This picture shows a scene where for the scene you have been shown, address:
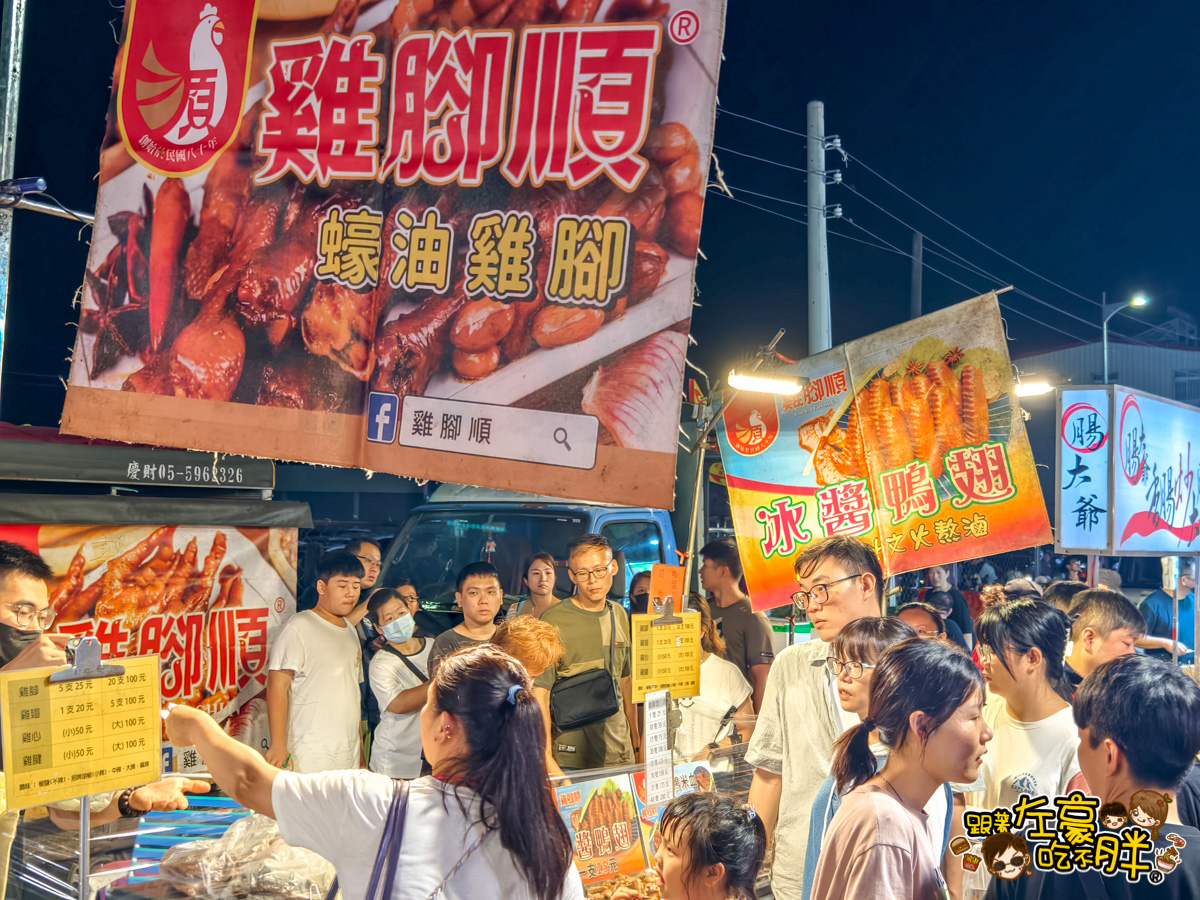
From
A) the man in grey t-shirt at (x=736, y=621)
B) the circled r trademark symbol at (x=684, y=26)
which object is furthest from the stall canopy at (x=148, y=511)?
the circled r trademark symbol at (x=684, y=26)

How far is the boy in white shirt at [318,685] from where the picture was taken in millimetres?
4523

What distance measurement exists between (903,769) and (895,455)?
3891 mm

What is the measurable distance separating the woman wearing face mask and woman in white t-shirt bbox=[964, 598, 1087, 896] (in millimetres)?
2565

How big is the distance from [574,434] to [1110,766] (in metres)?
1.62

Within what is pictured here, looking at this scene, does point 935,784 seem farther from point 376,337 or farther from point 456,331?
point 376,337

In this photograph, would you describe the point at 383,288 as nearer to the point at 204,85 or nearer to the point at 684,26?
the point at 204,85

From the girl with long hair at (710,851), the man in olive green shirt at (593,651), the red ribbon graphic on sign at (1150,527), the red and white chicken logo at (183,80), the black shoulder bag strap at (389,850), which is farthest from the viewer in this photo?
the red ribbon graphic on sign at (1150,527)

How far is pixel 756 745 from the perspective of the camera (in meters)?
3.34

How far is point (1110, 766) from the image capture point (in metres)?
2.19

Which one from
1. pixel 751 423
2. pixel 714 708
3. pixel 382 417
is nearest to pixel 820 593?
pixel 714 708

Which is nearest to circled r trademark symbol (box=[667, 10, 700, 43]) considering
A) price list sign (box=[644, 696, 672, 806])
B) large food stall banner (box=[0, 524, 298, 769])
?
price list sign (box=[644, 696, 672, 806])

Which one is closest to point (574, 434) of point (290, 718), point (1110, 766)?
point (1110, 766)

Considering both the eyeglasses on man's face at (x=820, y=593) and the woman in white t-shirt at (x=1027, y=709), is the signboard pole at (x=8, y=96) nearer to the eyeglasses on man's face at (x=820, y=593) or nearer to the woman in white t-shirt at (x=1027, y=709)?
the eyeglasses on man's face at (x=820, y=593)

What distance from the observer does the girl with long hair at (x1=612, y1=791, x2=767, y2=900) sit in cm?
239
